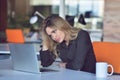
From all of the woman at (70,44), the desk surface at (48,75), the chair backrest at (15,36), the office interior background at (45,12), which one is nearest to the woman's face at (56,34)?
the woman at (70,44)

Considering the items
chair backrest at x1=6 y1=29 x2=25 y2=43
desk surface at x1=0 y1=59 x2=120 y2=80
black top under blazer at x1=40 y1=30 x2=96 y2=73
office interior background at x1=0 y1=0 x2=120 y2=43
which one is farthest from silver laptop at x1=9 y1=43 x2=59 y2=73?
office interior background at x1=0 y1=0 x2=120 y2=43

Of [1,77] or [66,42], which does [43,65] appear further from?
[1,77]

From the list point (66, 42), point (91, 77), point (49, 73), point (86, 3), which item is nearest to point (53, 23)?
point (66, 42)

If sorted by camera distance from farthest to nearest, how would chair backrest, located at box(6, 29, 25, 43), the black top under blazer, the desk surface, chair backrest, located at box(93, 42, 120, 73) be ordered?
chair backrest, located at box(6, 29, 25, 43), chair backrest, located at box(93, 42, 120, 73), the black top under blazer, the desk surface

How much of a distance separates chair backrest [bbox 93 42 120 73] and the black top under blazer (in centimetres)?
18

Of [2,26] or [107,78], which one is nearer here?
[107,78]

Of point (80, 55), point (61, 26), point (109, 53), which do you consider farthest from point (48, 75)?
point (109, 53)

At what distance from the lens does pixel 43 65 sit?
9.21ft

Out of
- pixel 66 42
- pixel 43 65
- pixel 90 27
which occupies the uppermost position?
pixel 66 42

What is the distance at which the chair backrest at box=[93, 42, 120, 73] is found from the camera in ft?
9.43

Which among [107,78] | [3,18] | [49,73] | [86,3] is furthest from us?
[86,3]

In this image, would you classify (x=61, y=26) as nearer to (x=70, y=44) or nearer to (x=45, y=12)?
(x=70, y=44)

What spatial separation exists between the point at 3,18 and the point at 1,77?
745cm

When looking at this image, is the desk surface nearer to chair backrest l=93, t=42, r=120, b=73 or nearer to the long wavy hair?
→ the long wavy hair
